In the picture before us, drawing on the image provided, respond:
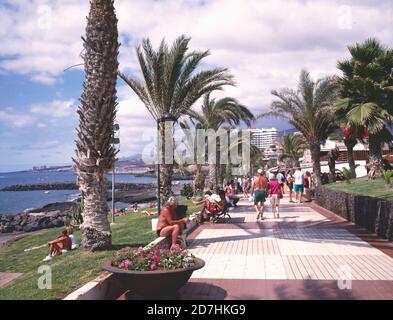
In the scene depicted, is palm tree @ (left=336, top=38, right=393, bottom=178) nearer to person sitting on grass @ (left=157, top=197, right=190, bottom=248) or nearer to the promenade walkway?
the promenade walkway

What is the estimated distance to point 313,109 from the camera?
23.8 m

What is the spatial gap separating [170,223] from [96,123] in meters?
2.57

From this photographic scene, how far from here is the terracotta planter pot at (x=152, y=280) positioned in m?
5.25

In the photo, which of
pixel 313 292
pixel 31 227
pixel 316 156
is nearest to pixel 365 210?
pixel 313 292

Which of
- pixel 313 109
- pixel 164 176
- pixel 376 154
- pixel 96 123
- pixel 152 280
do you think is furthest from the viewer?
pixel 313 109

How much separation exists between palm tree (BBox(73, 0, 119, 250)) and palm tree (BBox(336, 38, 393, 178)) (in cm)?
1087

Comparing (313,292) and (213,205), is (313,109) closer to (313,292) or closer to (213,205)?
(213,205)

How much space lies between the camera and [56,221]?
33875 millimetres

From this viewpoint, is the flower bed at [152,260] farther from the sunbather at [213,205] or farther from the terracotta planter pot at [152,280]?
the sunbather at [213,205]

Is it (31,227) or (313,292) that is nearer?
(313,292)

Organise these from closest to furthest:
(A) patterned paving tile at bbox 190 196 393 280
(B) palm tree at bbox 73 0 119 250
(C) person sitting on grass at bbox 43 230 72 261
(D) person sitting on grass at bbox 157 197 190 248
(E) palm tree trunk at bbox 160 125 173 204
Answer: (A) patterned paving tile at bbox 190 196 393 280 → (D) person sitting on grass at bbox 157 197 190 248 → (B) palm tree at bbox 73 0 119 250 → (C) person sitting on grass at bbox 43 230 72 261 → (E) palm tree trunk at bbox 160 125 173 204

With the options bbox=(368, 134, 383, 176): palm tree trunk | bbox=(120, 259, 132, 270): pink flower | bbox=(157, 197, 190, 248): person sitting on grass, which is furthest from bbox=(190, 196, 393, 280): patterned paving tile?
bbox=(368, 134, 383, 176): palm tree trunk

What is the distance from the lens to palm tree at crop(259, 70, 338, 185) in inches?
927
